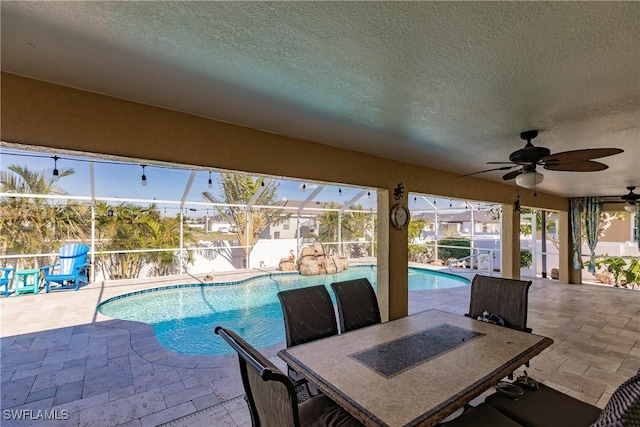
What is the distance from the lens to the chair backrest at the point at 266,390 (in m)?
1.13

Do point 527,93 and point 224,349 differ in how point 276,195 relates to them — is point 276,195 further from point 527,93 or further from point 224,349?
point 527,93

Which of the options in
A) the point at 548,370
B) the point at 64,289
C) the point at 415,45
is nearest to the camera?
the point at 415,45

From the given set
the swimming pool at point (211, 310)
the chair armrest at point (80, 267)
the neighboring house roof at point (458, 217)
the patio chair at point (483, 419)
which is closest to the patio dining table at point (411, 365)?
the patio chair at point (483, 419)

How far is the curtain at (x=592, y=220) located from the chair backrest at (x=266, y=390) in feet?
33.7

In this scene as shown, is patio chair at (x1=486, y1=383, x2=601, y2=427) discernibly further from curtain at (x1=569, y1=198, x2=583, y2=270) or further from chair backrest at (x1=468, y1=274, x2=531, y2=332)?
curtain at (x1=569, y1=198, x2=583, y2=270)

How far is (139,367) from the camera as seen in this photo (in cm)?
318

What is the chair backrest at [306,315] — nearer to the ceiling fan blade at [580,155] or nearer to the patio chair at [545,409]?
the patio chair at [545,409]

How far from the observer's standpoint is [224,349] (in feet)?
13.0

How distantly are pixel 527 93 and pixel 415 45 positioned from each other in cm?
104

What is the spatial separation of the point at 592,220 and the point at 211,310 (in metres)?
10.0

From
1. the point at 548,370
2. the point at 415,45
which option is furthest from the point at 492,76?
the point at 548,370

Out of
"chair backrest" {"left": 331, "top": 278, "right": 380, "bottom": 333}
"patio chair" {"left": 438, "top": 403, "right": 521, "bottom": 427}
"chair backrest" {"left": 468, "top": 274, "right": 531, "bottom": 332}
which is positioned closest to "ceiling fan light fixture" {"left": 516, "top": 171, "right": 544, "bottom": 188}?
"chair backrest" {"left": 468, "top": 274, "right": 531, "bottom": 332}

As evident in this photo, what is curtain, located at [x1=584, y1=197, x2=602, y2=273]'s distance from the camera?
26.8 feet

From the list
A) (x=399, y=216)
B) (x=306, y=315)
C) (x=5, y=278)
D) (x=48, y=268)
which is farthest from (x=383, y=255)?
(x=5, y=278)
